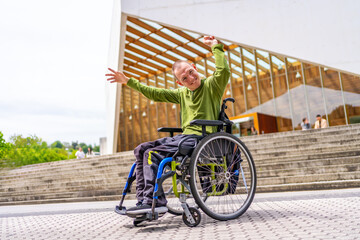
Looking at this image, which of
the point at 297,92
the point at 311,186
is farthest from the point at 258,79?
the point at 311,186

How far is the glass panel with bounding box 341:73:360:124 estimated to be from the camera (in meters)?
15.1

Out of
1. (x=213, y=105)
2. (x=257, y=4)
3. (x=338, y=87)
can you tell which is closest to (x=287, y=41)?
(x=257, y=4)

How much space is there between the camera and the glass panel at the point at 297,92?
16.7m

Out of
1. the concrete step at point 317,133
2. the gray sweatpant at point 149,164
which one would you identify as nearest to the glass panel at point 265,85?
the concrete step at point 317,133

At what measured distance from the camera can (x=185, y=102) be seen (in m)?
2.86

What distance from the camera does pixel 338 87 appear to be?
51.7 ft

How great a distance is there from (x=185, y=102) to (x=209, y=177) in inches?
27.9

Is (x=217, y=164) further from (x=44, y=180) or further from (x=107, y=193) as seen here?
(x=44, y=180)

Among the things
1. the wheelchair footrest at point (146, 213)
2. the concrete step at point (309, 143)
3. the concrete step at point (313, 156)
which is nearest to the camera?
the wheelchair footrest at point (146, 213)

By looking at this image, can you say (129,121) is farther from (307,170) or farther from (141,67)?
(307,170)

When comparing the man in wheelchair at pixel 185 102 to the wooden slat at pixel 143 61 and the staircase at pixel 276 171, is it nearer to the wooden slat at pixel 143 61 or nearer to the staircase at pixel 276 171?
the staircase at pixel 276 171

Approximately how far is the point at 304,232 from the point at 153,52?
19.3 m

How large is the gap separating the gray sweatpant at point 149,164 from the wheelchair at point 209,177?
2.4 inches

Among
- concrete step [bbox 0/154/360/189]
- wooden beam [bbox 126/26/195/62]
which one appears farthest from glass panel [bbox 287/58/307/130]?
concrete step [bbox 0/154/360/189]
